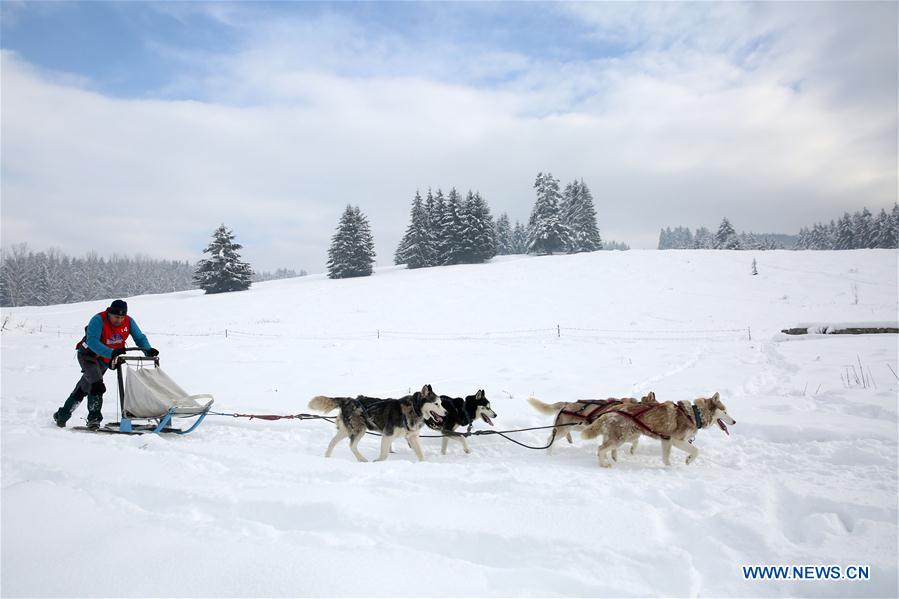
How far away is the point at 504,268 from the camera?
129ft

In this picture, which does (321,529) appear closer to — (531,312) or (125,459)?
(125,459)

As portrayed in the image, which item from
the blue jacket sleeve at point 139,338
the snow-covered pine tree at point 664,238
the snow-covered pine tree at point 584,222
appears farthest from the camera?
the snow-covered pine tree at point 664,238

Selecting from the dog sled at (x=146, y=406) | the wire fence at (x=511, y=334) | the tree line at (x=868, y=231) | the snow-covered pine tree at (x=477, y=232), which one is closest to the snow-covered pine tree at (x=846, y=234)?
the tree line at (x=868, y=231)

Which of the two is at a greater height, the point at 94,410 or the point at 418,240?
the point at 418,240

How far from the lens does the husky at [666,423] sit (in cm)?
543

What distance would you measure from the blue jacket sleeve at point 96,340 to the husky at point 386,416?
367 centimetres

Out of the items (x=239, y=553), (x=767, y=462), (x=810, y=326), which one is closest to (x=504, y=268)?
(x=810, y=326)

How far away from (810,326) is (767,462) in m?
13.3

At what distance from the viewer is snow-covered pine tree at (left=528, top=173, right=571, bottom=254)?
54.5 meters

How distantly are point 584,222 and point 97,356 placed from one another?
58.3m

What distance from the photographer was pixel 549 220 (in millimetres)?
54500

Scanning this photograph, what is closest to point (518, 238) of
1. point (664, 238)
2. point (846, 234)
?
point (846, 234)

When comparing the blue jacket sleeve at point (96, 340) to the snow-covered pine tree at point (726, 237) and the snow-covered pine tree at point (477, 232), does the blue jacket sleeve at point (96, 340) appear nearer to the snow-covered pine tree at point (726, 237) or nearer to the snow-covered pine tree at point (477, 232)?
the snow-covered pine tree at point (477, 232)

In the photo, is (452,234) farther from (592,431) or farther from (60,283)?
(60,283)
